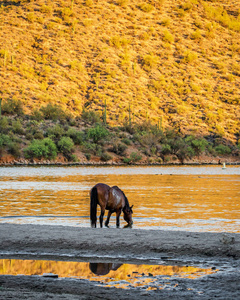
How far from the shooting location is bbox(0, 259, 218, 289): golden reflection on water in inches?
324

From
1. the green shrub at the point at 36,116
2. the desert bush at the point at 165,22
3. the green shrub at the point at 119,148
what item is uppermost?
the desert bush at the point at 165,22

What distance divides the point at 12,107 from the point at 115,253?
6771cm

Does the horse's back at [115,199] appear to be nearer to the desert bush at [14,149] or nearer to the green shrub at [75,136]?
the desert bush at [14,149]

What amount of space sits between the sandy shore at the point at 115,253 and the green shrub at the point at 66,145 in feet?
178

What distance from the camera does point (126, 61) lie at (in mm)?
95312

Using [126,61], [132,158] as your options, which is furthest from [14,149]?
[126,61]

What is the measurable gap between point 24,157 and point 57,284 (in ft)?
192

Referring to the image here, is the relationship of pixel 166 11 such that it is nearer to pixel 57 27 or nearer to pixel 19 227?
pixel 57 27

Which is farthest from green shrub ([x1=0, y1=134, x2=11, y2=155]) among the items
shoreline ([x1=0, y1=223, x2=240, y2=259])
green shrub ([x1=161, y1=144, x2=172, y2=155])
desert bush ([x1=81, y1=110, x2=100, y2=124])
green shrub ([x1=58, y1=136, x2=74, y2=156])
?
shoreline ([x1=0, y1=223, x2=240, y2=259])

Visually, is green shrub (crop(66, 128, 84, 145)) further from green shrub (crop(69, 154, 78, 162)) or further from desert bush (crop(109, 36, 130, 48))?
desert bush (crop(109, 36, 130, 48))

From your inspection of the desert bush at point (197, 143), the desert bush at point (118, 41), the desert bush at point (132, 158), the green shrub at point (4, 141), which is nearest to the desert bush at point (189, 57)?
the desert bush at point (118, 41)

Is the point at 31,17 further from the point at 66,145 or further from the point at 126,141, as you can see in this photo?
the point at 66,145

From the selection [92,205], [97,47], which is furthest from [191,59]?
[92,205]

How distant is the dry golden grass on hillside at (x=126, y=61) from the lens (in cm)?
8612
